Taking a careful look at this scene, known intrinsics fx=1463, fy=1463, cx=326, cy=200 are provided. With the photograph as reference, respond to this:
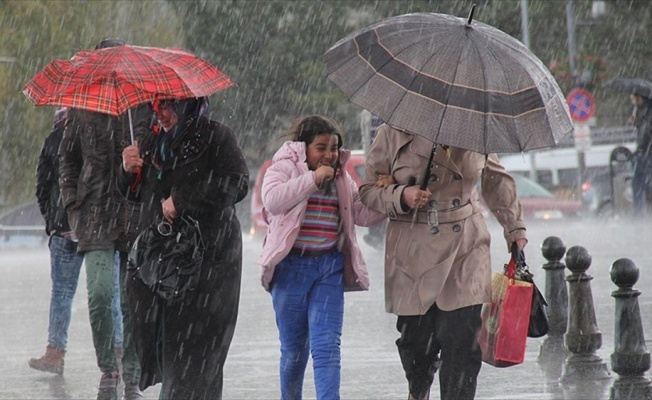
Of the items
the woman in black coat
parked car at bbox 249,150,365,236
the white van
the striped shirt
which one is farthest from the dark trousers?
the white van

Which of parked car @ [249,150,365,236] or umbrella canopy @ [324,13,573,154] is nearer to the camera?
umbrella canopy @ [324,13,573,154]

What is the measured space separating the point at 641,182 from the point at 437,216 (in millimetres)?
13936

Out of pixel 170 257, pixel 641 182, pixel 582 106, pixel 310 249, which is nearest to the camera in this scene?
pixel 170 257

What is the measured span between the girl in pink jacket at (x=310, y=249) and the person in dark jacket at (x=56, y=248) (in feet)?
7.52

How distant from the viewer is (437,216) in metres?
7.09

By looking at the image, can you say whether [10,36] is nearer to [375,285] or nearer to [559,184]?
[559,184]

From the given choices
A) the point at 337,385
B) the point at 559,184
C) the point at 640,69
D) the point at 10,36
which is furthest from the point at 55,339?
the point at 640,69

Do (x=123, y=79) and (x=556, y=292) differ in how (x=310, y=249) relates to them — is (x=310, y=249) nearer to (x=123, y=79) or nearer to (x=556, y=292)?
(x=123, y=79)

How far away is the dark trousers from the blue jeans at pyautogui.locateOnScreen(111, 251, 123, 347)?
2.11 m

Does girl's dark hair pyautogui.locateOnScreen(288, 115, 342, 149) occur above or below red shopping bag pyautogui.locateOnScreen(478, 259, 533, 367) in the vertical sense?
above

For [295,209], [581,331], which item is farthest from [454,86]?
[581,331]

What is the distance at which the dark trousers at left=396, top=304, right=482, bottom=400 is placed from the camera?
23.0ft

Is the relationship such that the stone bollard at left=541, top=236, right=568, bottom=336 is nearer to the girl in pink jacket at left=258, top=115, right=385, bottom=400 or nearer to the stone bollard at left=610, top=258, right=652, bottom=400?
the stone bollard at left=610, top=258, right=652, bottom=400

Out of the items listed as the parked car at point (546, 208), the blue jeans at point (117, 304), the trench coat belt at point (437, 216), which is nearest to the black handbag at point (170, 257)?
the trench coat belt at point (437, 216)
